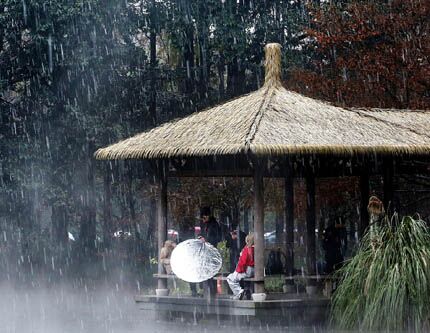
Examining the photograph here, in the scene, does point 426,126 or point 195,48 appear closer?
point 426,126

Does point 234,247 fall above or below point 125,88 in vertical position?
below

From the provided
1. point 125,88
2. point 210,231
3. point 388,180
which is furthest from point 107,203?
point 388,180

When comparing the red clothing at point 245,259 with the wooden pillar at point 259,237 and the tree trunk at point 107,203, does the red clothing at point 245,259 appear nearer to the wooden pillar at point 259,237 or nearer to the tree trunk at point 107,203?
the wooden pillar at point 259,237

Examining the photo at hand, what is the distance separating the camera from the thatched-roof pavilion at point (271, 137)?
15969mm

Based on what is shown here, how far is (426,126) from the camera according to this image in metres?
18.4

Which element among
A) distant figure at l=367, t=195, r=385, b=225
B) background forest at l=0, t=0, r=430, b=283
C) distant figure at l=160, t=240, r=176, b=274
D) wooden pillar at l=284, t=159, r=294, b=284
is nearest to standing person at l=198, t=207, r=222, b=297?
distant figure at l=160, t=240, r=176, b=274

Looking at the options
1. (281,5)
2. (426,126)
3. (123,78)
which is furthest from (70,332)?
(281,5)

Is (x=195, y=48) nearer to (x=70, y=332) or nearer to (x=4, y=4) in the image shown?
(x=4, y=4)

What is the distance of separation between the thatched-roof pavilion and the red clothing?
35 centimetres

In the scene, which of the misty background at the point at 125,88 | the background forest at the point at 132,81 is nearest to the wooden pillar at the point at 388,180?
the misty background at the point at 125,88

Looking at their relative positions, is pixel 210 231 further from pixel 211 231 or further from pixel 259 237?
pixel 259 237

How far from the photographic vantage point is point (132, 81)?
103ft

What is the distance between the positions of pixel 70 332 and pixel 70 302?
6.82 m

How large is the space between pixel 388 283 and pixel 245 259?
325 centimetres
